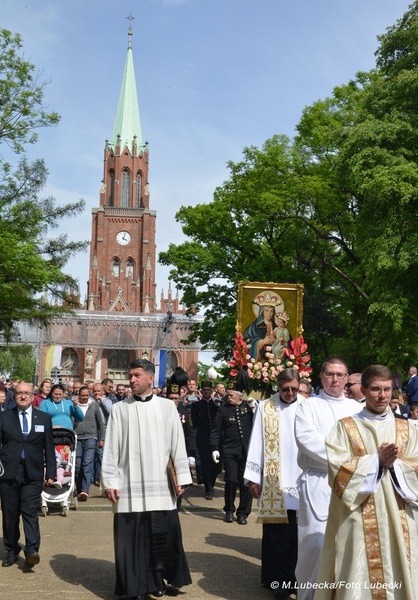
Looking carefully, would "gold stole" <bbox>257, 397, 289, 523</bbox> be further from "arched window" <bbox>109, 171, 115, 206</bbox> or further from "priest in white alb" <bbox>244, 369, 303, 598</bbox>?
"arched window" <bbox>109, 171, 115, 206</bbox>

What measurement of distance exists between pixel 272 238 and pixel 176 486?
25475 mm

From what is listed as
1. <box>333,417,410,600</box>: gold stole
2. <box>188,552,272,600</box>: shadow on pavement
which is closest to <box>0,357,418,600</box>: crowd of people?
<box>333,417,410,600</box>: gold stole

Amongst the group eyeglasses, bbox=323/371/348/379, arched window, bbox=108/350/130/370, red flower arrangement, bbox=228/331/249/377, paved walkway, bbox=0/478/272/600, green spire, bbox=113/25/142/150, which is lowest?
paved walkway, bbox=0/478/272/600

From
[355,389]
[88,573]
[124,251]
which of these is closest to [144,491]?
[88,573]

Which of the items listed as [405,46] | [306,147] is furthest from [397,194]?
[306,147]

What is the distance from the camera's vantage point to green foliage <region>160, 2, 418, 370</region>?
22.2m

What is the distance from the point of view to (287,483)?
25.5 feet

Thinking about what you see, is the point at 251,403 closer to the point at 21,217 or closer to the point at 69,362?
the point at 21,217

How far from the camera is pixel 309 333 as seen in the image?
3281 cm

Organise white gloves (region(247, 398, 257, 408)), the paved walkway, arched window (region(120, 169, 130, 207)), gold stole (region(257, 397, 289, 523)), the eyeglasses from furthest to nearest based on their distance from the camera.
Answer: arched window (region(120, 169, 130, 207)) < white gloves (region(247, 398, 257, 408)) < gold stole (region(257, 397, 289, 523)) < the paved walkway < the eyeglasses

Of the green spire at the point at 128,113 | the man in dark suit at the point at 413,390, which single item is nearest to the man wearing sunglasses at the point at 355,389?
the man in dark suit at the point at 413,390

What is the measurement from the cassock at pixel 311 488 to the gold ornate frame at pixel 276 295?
10228 millimetres

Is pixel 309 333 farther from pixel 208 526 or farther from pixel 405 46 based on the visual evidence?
pixel 208 526

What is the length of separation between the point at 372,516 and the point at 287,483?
2.89 m
